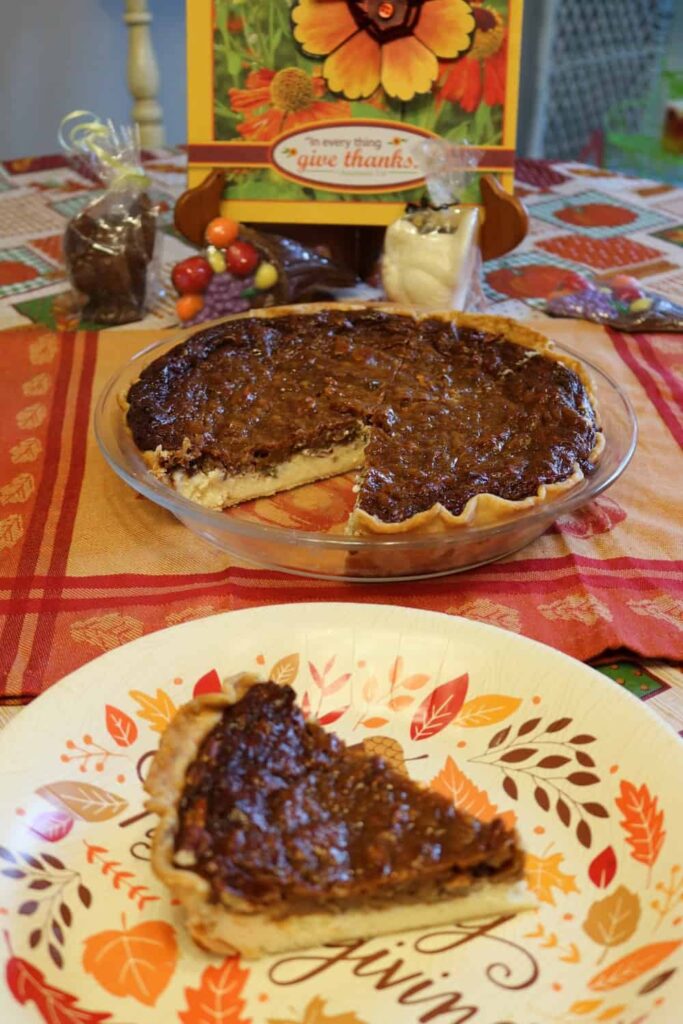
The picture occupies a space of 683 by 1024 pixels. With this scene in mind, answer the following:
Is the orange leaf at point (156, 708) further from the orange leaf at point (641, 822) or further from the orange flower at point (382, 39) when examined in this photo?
the orange flower at point (382, 39)

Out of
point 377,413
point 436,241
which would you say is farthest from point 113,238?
point 377,413

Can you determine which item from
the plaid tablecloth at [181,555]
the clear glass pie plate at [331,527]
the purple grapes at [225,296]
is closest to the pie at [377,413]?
the clear glass pie plate at [331,527]

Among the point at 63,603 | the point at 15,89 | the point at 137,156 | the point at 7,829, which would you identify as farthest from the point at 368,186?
the point at 15,89

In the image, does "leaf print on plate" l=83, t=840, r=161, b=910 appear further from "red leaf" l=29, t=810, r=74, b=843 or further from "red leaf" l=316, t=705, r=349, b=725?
"red leaf" l=316, t=705, r=349, b=725

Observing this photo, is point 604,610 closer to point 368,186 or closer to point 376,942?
point 376,942

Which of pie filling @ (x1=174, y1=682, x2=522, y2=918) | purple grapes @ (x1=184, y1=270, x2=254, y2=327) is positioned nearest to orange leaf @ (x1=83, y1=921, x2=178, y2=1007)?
pie filling @ (x1=174, y1=682, x2=522, y2=918)

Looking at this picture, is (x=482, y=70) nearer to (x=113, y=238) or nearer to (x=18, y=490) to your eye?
(x=113, y=238)

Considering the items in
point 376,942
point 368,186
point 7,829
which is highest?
point 368,186

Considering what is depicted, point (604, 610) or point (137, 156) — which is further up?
point (137, 156)
